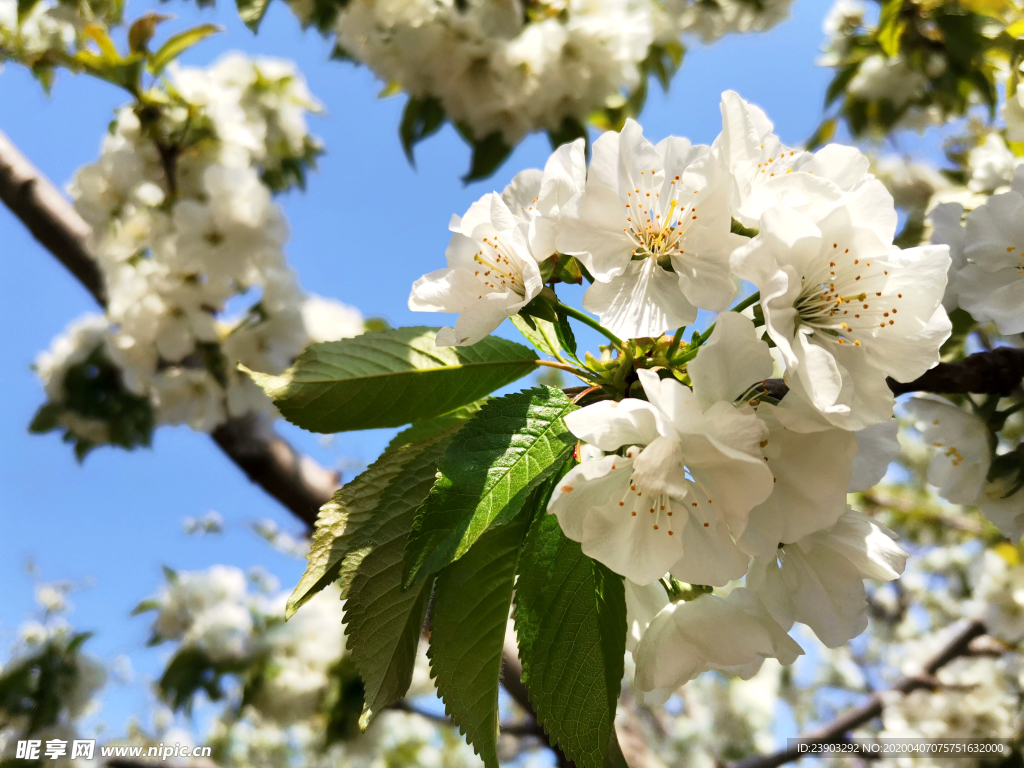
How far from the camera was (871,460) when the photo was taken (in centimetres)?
70

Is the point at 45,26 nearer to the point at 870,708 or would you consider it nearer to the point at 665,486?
the point at 665,486

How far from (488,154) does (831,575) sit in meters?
2.12

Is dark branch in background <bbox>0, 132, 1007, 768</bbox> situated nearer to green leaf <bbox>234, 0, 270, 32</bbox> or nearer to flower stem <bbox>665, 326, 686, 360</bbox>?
green leaf <bbox>234, 0, 270, 32</bbox>

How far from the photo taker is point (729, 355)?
0.60m

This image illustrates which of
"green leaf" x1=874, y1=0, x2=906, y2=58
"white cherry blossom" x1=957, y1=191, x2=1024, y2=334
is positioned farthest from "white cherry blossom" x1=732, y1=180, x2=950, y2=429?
"green leaf" x1=874, y1=0, x2=906, y2=58

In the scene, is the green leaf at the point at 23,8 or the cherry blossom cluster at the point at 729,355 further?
the green leaf at the point at 23,8

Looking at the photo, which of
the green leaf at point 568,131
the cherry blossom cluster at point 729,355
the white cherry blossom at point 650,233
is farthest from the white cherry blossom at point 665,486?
the green leaf at point 568,131

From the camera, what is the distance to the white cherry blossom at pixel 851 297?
585 mm

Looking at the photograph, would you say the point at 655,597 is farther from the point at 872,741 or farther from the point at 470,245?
the point at 872,741

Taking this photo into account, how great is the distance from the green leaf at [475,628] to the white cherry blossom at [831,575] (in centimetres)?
27

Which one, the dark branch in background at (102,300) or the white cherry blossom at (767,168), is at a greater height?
the dark branch in background at (102,300)

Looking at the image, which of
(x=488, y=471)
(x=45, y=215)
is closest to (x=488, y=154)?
(x=45, y=215)

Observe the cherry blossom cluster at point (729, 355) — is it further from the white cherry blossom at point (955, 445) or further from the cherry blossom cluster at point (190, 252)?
the cherry blossom cluster at point (190, 252)

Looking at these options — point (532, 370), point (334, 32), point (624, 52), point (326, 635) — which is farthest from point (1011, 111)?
point (326, 635)
